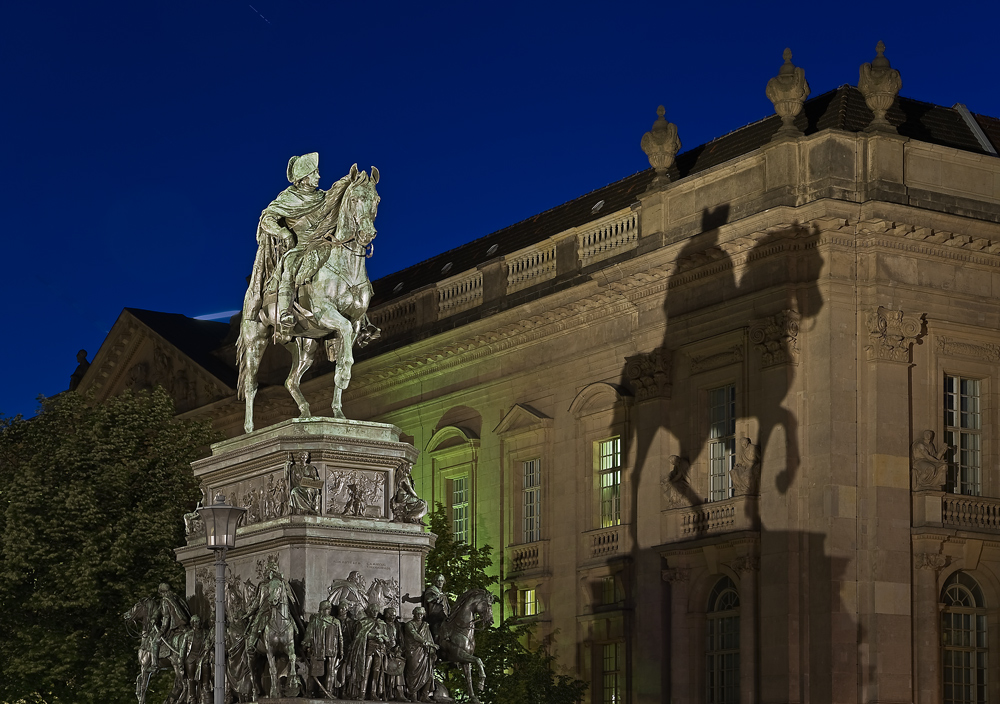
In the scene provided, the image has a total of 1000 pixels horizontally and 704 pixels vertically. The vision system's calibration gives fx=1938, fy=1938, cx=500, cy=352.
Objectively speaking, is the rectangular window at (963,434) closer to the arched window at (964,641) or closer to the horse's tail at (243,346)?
the arched window at (964,641)

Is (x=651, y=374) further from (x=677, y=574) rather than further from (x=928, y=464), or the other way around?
(x=928, y=464)

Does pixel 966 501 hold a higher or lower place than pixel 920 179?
lower

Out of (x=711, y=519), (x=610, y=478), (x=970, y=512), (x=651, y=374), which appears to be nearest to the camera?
(x=970, y=512)

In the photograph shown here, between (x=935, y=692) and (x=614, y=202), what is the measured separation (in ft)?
59.3

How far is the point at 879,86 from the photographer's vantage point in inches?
1629

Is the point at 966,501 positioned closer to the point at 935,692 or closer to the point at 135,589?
the point at 935,692

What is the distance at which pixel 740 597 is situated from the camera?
4138 cm

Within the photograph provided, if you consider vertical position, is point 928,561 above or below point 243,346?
below

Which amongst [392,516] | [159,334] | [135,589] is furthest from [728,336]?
[159,334]

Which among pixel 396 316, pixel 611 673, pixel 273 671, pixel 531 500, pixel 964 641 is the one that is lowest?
pixel 611 673

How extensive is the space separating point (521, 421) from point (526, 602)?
4.76m

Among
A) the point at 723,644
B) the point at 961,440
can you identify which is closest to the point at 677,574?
the point at 723,644

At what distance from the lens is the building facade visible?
39875 millimetres

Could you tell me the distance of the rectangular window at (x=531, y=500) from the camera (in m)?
50.1
